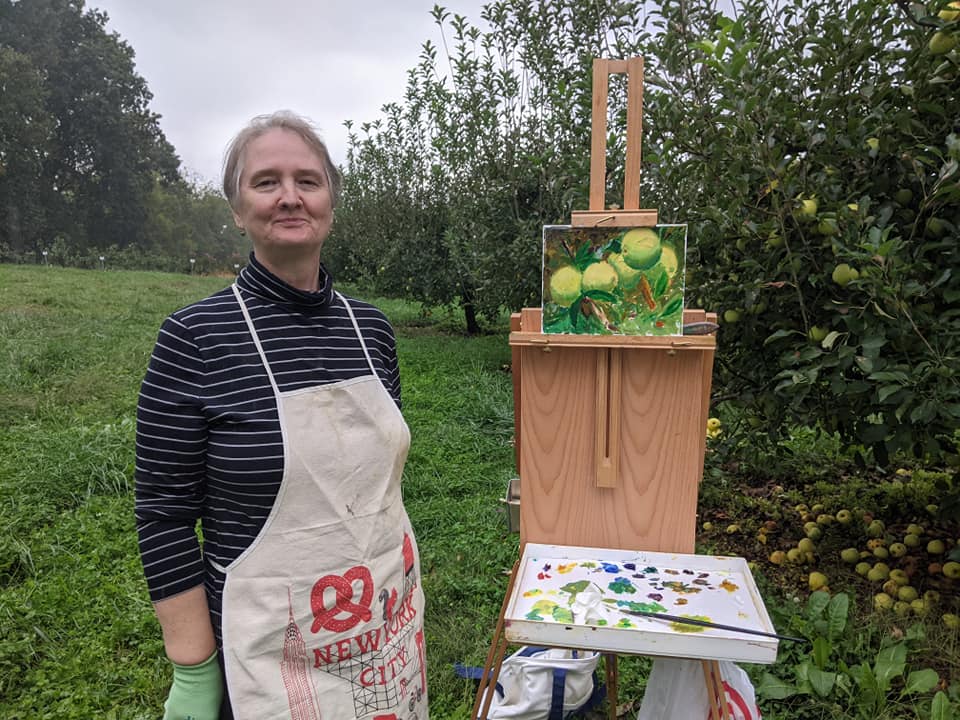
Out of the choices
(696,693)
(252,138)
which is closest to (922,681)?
(696,693)

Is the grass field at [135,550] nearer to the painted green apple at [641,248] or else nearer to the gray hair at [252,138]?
the painted green apple at [641,248]

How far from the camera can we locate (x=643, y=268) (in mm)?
1652

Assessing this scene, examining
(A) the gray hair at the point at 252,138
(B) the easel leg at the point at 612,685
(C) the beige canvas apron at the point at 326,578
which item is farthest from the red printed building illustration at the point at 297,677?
(B) the easel leg at the point at 612,685

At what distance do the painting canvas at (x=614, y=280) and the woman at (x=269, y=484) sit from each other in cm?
60

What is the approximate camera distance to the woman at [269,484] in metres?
1.23

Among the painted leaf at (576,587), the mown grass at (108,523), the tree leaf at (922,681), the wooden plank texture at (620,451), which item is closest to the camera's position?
the painted leaf at (576,587)

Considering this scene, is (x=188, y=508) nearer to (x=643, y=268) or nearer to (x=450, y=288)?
(x=643, y=268)

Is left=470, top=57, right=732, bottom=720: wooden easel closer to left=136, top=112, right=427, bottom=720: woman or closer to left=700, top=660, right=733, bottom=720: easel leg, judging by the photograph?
left=700, top=660, right=733, bottom=720: easel leg

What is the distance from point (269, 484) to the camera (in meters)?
1.26

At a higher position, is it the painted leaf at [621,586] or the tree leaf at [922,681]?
the painted leaf at [621,586]

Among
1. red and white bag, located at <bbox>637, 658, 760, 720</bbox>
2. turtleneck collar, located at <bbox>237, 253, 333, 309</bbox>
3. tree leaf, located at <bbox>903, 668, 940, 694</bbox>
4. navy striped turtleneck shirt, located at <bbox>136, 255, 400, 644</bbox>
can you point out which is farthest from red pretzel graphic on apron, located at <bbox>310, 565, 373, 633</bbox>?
tree leaf, located at <bbox>903, 668, 940, 694</bbox>

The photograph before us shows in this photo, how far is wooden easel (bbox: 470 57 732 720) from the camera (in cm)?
168

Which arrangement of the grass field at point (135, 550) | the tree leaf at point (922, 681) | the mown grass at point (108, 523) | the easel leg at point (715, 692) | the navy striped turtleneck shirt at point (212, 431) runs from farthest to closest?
the mown grass at point (108, 523), the grass field at point (135, 550), the tree leaf at point (922, 681), the easel leg at point (715, 692), the navy striped turtleneck shirt at point (212, 431)

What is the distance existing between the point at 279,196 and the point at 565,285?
0.76 m
